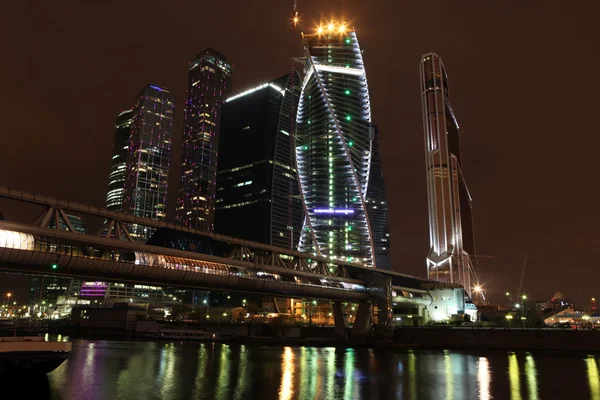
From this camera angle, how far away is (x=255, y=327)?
373 ft

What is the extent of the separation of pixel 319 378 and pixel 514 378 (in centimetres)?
1788

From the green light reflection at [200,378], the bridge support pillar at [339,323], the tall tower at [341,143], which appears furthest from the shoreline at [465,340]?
the tall tower at [341,143]

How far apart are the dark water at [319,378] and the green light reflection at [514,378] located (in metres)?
0.07

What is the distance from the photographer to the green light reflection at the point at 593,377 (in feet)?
112

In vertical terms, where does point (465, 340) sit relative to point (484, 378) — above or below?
above

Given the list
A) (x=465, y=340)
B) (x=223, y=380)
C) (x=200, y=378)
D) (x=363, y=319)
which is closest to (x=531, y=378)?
(x=223, y=380)

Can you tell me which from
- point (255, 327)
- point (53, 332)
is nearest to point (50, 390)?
point (255, 327)

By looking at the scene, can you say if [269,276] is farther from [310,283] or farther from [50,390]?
[50,390]

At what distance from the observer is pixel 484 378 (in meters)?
41.6

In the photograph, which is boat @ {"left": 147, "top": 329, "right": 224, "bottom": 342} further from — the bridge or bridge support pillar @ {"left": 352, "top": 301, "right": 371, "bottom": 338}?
the bridge

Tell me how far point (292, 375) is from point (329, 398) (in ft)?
37.8

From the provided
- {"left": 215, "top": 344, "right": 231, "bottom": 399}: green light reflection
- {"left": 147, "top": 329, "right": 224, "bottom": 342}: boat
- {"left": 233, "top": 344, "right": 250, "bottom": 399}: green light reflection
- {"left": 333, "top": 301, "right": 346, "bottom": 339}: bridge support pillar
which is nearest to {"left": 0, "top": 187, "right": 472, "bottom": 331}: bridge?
{"left": 333, "top": 301, "right": 346, "bottom": 339}: bridge support pillar

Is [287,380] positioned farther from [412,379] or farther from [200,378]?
[412,379]

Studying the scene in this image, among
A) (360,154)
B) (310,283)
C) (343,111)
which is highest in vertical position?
(343,111)
